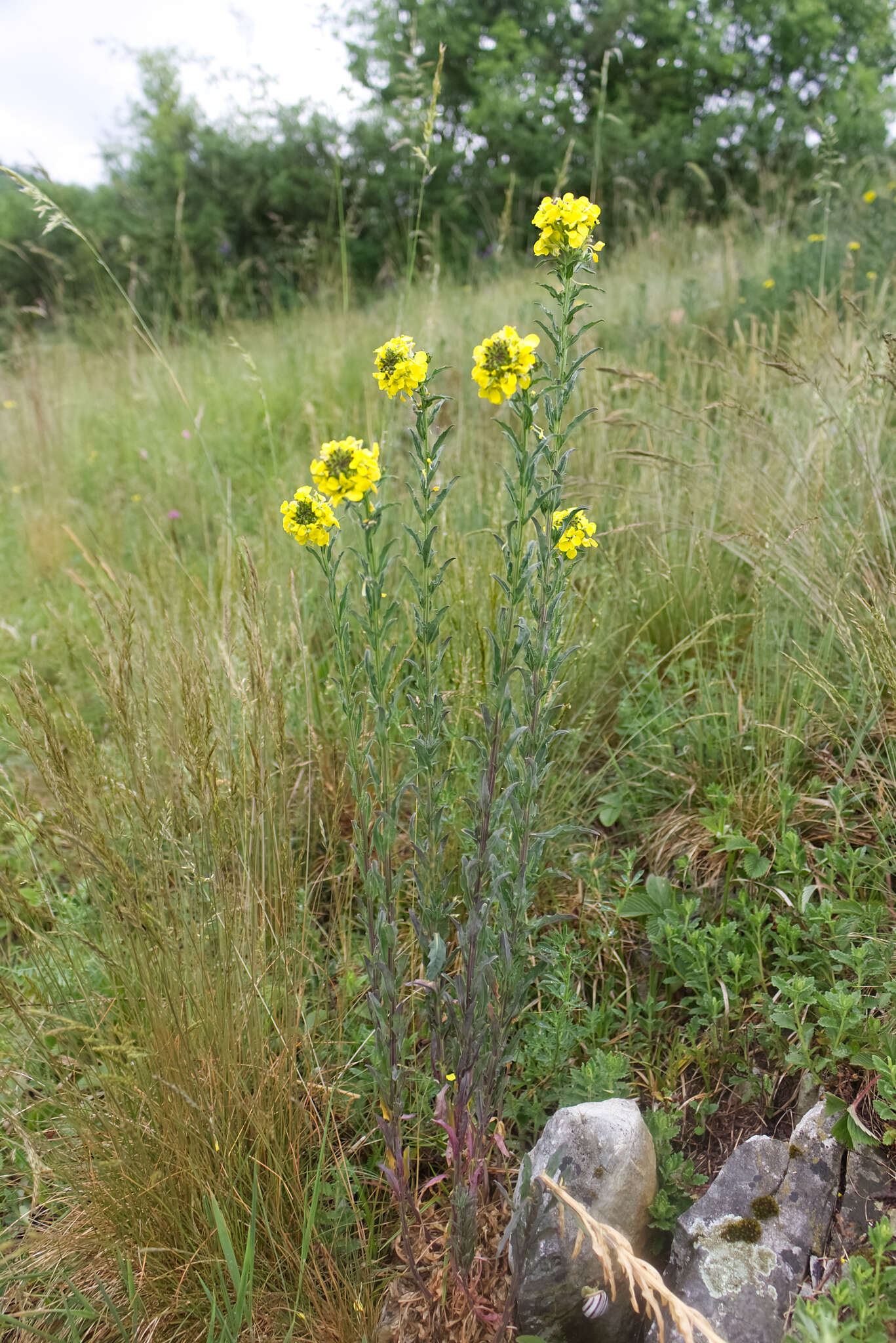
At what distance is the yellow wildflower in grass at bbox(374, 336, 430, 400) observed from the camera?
1136 millimetres

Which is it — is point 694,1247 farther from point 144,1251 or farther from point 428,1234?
point 144,1251

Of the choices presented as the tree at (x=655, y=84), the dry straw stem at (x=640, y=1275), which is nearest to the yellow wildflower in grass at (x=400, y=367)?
the dry straw stem at (x=640, y=1275)

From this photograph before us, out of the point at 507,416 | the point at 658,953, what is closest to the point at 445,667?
the point at 658,953

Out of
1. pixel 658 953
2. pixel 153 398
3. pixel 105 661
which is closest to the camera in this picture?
pixel 105 661

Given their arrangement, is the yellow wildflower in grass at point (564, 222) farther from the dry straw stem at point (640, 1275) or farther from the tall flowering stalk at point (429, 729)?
the dry straw stem at point (640, 1275)

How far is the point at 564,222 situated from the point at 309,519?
56 cm

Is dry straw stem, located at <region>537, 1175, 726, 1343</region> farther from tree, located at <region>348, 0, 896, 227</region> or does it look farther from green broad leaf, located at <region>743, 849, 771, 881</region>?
tree, located at <region>348, 0, 896, 227</region>

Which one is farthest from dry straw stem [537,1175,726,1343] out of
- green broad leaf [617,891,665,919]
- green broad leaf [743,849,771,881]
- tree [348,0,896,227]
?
tree [348,0,896,227]

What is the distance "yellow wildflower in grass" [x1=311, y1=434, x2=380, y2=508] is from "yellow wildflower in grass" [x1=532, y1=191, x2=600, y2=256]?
0.39 meters

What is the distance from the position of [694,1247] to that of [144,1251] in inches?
35.5

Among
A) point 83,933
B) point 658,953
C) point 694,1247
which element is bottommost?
point 694,1247

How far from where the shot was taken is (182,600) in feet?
9.07

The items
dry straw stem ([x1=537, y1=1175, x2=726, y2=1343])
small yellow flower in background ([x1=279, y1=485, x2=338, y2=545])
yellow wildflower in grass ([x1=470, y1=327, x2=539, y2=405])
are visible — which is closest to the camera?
dry straw stem ([x1=537, y1=1175, x2=726, y2=1343])

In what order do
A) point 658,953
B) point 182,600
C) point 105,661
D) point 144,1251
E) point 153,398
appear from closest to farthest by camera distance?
1. point 144,1251
2. point 105,661
3. point 658,953
4. point 182,600
5. point 153,398
